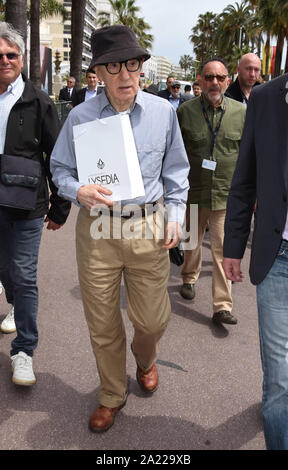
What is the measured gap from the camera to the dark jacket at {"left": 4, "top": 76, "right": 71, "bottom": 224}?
2889mm

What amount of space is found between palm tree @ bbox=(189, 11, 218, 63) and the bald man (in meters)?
82.4

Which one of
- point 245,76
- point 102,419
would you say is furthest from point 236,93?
point 102,419

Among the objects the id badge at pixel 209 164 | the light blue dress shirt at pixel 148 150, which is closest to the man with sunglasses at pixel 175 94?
the id badge at pixel 209 164

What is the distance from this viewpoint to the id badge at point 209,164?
4.05 meters

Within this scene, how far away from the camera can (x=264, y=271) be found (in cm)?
201

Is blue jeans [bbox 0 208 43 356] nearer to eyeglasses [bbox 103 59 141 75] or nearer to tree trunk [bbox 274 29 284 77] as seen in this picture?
eyeglasses [bbox 103 59 141 75]

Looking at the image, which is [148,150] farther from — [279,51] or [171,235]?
[279,51]

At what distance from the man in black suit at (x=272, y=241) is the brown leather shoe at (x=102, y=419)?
1.01 metres

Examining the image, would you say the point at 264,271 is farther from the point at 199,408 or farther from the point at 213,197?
the point at 213,197

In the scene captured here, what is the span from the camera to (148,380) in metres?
2.98

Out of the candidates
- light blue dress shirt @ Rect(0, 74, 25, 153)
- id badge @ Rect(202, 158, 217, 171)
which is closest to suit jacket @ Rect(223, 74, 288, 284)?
light blue dress shirt @ Rect(0, 74, 25, 153)

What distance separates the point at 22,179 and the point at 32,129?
12.7 inches
